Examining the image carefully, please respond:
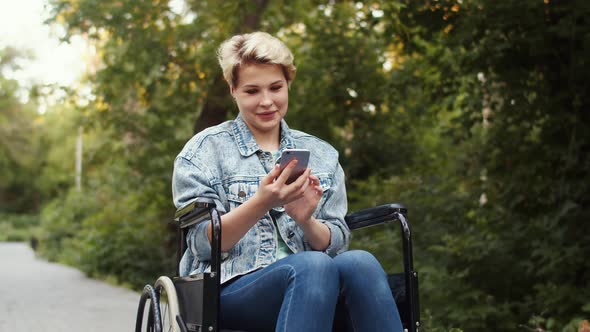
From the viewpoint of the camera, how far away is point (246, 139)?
251 cm

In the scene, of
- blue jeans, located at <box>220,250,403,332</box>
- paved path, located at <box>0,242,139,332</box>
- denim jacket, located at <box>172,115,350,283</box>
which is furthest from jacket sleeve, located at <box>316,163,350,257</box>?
paved path, located at <box>0,242,139,332</box>

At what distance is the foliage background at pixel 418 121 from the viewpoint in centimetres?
539

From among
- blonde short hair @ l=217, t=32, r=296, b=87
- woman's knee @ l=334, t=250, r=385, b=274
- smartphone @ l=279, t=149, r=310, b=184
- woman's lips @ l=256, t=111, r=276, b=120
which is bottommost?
woman's knee @ l=334, t=250, r=385, b=274

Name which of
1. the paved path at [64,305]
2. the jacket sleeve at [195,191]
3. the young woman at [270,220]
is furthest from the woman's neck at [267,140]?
the paved path at [64,305]

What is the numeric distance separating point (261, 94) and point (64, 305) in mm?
5397

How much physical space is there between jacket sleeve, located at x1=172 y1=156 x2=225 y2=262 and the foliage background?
208 centimetres

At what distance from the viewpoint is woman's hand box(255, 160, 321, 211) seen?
2.13 metres

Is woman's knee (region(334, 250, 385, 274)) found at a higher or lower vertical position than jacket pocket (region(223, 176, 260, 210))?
lower

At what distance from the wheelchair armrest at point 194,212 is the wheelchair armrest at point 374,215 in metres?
0.61

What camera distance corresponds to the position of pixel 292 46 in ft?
27.4

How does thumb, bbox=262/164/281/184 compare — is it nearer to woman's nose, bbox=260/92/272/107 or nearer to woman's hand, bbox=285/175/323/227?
woman's hand, bbox=285/175/323/227

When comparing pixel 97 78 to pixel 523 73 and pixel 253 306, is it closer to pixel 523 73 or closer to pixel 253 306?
pixel 523 73

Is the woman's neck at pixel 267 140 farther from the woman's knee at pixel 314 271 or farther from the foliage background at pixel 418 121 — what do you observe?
the foliage background at pixel 418 121

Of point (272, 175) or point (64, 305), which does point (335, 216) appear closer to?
point (272, 175)
